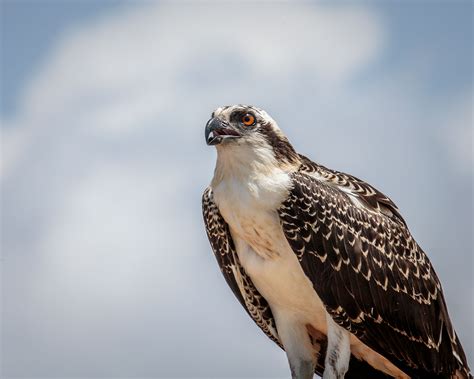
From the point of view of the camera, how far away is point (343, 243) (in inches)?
483

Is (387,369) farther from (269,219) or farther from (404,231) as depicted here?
(269,219)

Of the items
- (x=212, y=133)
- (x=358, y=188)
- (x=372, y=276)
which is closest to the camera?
(x=212, y=133)

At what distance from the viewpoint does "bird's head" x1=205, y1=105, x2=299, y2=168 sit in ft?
39.7

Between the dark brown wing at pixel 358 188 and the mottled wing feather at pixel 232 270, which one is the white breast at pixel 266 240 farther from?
the dark brown wing at pixel 358 188

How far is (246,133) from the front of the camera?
40.0 ft

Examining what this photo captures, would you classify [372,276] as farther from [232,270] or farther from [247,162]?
[247,162]

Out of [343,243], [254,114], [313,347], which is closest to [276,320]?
[313,347]

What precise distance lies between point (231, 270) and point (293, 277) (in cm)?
89

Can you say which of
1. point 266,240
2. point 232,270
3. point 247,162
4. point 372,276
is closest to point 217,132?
point 247,162

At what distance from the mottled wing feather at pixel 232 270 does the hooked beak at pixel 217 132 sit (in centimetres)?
100

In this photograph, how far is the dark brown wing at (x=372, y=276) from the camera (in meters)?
12.1

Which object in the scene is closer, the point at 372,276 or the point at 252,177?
the point at 252,177

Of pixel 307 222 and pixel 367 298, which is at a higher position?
pixel 307 222

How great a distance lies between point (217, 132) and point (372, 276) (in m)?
2.45
